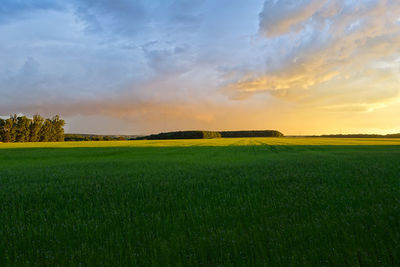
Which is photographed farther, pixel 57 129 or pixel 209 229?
pixel 57 129

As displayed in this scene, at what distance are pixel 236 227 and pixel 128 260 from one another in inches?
98.1

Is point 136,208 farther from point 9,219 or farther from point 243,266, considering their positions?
point 243,266

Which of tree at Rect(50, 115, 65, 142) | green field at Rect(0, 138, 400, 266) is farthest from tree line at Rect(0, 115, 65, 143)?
green field at Rect(0, 138, 400, 266)

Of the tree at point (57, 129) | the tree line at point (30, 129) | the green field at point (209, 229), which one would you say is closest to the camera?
A: the green field at point (209, 229)

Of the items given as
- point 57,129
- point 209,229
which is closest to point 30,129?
point 57,129

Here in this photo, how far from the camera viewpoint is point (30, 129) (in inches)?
4582

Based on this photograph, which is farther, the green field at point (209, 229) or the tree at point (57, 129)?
the tree at point (57, 129)

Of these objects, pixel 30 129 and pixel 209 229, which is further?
pixel 30 129

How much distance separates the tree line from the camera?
106 meters

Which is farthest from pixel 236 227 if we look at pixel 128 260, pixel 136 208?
pixel 136 208

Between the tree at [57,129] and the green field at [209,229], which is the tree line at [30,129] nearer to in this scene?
the tree at [57,129]

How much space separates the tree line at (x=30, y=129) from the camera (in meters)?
106

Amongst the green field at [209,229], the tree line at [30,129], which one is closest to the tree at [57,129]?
the tree line at [30,129]

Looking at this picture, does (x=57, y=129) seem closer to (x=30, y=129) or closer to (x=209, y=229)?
(x=30, y=129)
